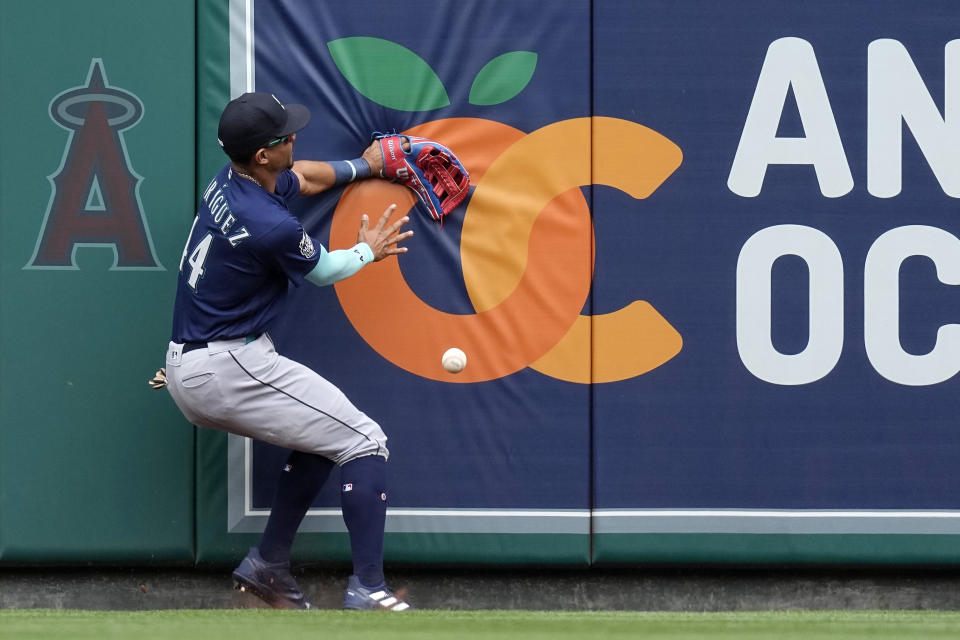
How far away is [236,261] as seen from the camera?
12.3 ft

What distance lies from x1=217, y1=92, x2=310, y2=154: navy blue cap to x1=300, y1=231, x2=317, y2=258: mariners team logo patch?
0.34 m

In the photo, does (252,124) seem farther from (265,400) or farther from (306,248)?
(265,400)

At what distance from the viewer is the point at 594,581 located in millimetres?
4371

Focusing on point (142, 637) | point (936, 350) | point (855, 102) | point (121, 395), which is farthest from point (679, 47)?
point (142, 637)

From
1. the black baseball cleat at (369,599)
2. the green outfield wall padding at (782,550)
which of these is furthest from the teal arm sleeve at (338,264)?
the green outfield wall padding at (782,550)

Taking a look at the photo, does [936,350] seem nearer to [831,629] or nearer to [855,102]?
[855,102]

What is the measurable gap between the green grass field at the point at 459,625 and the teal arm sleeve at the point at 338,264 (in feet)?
3.60

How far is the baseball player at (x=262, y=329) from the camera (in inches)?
147

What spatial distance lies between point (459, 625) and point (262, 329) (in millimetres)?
1212

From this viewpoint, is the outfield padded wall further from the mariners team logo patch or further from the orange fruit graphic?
the mariners team logo patch

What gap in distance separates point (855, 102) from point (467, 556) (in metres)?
2.23

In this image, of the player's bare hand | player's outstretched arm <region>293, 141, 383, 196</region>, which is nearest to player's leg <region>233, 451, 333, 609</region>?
the player's bare hand

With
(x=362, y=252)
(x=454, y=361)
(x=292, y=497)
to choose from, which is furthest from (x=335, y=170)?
(x=292, y=497)

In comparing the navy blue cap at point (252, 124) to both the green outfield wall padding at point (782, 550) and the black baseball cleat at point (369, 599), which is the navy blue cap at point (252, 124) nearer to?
the black baseball cleat at point (369, 599)
